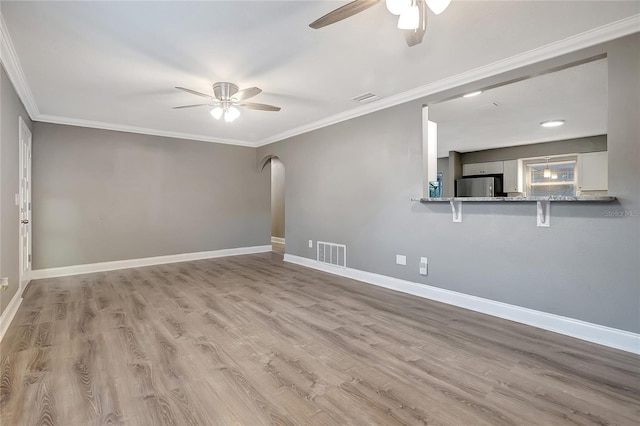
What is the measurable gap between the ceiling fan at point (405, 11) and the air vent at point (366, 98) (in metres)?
1.93

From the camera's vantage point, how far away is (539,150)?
6.66 meters

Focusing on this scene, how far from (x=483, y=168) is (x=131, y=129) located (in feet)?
24.7

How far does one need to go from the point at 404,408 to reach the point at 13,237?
4040 mm

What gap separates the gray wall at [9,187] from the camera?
9.20 ft

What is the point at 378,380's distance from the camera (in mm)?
1989

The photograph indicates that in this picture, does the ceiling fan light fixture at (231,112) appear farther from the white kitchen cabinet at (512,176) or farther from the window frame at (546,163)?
the window frame at (546,163)

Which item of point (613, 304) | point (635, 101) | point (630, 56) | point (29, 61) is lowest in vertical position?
point (613, 304)

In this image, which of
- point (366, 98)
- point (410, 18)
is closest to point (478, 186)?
point (366, 98)

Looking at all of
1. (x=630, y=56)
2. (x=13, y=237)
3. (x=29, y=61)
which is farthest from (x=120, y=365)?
(x=630, y=56)

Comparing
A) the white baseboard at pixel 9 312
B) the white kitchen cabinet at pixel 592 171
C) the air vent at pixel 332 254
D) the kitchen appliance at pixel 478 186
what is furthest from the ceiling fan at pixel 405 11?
the kitchen appliance at pixel 478 186

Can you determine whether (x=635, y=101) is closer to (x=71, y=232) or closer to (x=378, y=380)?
(x=378, y=380)

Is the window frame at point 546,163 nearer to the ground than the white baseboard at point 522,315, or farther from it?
farther from it

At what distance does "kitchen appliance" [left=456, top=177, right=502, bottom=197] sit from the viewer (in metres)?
7.19

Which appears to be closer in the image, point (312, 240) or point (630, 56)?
point (630, 56)
